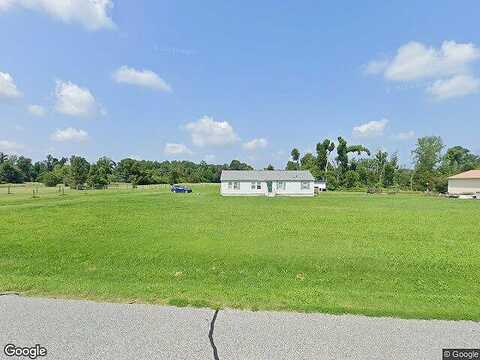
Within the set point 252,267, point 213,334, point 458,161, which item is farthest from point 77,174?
point 458,161

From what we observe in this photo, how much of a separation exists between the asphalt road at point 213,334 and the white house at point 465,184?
53207 millimetres

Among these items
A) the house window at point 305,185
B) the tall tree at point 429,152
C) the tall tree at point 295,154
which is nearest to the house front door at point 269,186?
the house window at point 305,185

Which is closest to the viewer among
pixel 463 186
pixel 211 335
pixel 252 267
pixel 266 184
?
pixel 211 335

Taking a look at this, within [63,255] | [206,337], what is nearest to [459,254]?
[206,337]

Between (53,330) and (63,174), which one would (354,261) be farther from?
(63,174)

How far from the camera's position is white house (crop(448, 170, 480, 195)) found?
46.0 m

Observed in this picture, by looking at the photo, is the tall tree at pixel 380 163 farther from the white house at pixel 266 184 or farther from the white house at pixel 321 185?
the white house at pixel 266 184

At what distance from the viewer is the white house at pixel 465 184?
4597 centimetres

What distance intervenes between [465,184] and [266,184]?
34.1 metres

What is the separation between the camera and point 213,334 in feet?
10.6

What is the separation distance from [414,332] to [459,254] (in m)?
6.44

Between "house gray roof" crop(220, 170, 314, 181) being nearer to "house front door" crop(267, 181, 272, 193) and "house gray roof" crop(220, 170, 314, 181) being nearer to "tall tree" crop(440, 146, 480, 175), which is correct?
"house front door" crop(267, 181, 272, 193)

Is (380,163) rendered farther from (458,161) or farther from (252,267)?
(252,267)

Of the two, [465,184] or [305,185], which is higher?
[465,184]
